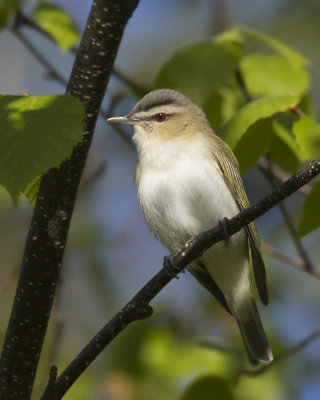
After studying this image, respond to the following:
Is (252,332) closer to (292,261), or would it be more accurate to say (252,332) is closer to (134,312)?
(292,261)

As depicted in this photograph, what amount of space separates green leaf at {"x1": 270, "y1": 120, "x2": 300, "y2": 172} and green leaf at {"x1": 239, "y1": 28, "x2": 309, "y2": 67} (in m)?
0.52

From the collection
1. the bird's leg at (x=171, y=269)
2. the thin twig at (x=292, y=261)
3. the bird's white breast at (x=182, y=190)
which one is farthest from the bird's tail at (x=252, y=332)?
the bird's leg at (x=171, y=269)

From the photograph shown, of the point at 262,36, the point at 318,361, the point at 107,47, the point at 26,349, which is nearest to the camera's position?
the point at 107,47

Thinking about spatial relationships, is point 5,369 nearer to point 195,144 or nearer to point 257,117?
point 257,117

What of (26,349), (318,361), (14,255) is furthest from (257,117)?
(14,255)

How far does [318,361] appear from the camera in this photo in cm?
494

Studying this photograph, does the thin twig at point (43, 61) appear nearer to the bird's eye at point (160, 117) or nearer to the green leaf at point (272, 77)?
the bird's eye at point (160, 117)

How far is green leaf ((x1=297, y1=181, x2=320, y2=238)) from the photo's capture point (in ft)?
7.60

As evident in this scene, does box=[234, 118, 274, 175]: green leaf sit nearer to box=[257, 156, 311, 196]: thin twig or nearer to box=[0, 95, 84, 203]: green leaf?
box=[257, 156, 311, 196]: thin twig

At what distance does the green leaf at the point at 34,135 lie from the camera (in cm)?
183

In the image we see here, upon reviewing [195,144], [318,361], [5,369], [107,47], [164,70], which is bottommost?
[318,361]

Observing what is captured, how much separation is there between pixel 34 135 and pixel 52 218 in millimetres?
450

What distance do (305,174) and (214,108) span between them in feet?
5.00

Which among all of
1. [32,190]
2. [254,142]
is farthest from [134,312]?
[254,142]
